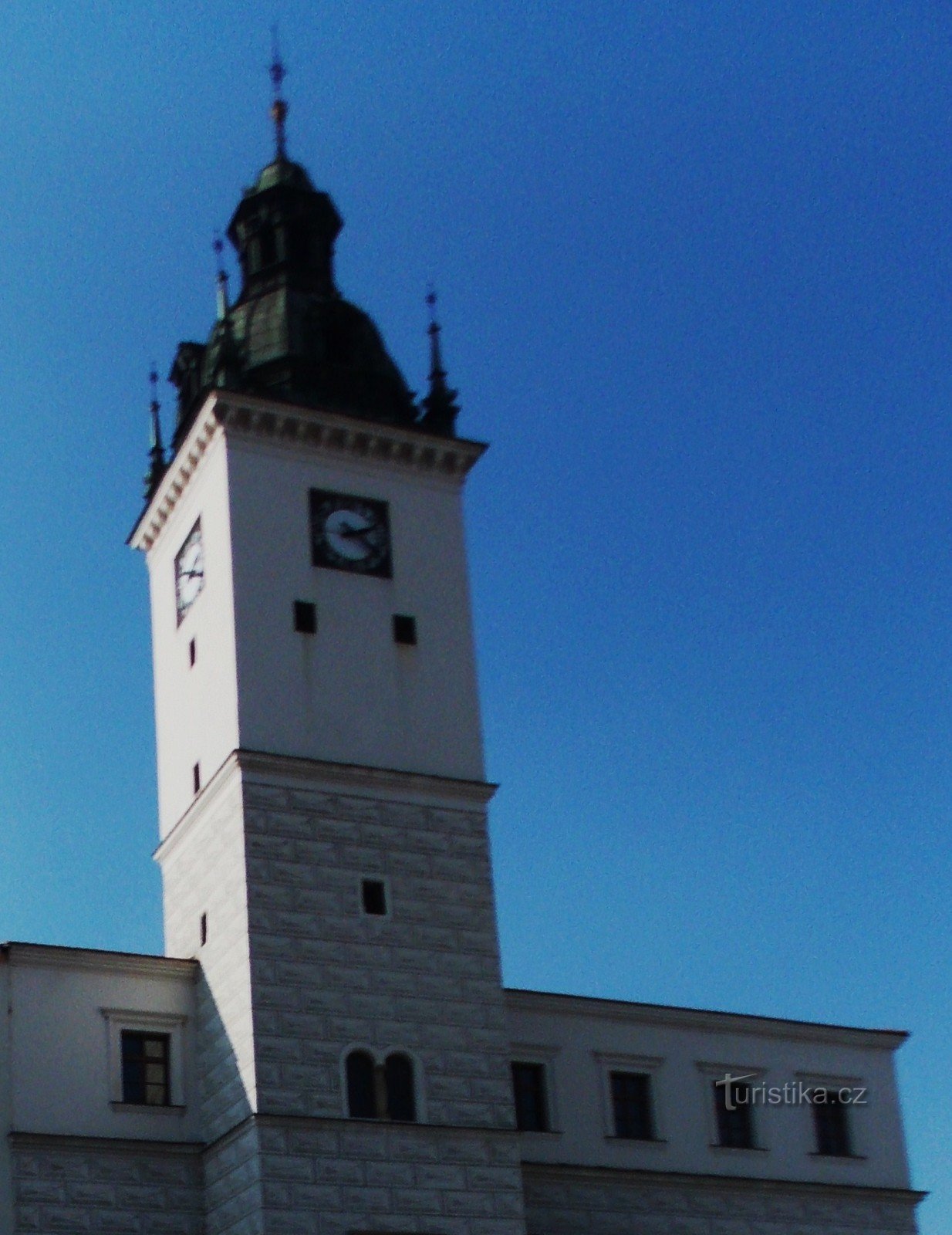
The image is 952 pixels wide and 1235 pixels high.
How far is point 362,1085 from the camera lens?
29.4m

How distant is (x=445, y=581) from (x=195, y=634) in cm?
425

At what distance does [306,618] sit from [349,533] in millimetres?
1955

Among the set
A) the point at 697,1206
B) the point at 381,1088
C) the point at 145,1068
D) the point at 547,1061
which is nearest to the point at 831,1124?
the point at 697,1206

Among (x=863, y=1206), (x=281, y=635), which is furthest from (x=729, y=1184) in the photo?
(x=281, y=635)

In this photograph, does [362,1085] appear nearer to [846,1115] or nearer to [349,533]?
[349,533]

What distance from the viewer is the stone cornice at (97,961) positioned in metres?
29.6

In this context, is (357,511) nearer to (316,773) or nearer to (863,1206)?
(316,773)

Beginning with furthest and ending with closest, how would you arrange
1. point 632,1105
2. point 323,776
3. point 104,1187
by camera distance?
point 632,1105
point 323,776
point 104,1187

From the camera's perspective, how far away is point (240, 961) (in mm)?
29500

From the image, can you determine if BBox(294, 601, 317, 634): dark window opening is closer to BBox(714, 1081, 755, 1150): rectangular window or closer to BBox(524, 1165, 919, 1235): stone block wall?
BBox(524, 1165, 919, 1235): stone block wall

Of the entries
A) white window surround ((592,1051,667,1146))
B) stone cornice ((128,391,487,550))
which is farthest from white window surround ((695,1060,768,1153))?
stone cornice ((128,391,487,550))

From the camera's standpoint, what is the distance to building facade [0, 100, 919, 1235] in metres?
28.9

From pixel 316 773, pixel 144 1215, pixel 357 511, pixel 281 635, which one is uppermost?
pixel 357 511

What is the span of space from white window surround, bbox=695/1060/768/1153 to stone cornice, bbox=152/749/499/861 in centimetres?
633
